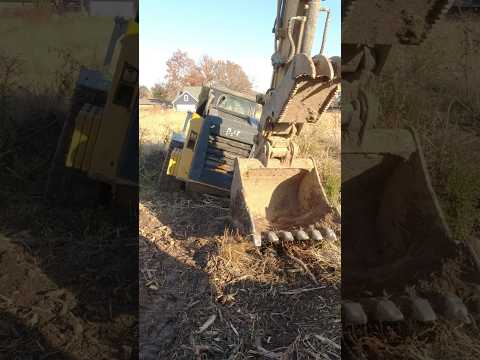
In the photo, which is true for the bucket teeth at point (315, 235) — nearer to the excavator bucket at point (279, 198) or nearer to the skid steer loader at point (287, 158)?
the skid steer loader at point (287, 158)

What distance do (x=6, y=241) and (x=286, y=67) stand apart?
2.05 metres

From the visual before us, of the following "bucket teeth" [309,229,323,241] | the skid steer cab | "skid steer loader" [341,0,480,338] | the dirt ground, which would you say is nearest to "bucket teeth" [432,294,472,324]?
"skid steer loader" [341,0,480,338]

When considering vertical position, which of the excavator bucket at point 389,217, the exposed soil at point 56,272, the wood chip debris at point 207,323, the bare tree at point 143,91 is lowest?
the wood chip debris at point 207,323

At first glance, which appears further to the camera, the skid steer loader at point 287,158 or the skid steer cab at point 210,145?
the skid steer cab at point 210,145

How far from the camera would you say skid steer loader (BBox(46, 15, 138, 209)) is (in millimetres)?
1057

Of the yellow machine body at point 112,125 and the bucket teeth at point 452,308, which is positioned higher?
the yellow machine body at point 112,125

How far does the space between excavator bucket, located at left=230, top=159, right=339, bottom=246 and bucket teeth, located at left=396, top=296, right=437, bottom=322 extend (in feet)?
5.91

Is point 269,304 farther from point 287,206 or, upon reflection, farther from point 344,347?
point 287,206

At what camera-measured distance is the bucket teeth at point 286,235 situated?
9.71 ft

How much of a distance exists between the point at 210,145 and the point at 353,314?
3.27 meters

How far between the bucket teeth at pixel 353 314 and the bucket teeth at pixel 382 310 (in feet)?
0.09

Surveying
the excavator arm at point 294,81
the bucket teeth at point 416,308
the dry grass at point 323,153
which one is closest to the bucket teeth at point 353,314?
the bucket teeth at point 416,308

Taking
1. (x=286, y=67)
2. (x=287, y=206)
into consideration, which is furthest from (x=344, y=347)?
(x=287, y=206)

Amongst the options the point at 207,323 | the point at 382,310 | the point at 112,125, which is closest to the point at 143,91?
the point at 112,125
